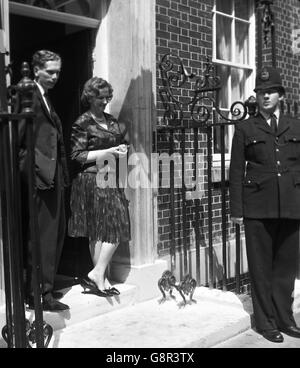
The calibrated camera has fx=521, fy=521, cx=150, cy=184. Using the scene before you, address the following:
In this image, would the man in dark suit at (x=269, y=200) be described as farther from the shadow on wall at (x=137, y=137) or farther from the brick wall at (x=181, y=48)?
the brick wall at (x=181, y=48)

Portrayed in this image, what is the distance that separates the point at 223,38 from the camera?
272 inches

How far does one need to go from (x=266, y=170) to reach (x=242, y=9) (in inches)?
151

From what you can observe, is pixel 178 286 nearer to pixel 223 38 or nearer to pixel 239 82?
pixel 239 82

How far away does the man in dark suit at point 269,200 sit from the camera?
416 centimetres

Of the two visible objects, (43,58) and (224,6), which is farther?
(224,6)

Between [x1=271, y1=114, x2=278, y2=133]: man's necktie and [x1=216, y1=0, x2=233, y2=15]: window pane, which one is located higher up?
[x1=216, y1=0, x2=233, y2=15]: window pane

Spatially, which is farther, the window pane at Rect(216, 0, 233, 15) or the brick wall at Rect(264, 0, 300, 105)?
the brick wall at Rect(264, 0, 300, 105)

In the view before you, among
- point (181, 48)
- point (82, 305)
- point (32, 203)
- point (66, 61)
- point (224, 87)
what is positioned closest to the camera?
point (32, 203)

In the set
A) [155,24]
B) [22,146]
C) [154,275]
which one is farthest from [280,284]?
[155,24]

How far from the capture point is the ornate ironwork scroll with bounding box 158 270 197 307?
4.94 m

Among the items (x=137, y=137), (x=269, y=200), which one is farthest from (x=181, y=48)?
(x=269, y=200)

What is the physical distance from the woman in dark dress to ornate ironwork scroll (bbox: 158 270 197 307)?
1.79 ft

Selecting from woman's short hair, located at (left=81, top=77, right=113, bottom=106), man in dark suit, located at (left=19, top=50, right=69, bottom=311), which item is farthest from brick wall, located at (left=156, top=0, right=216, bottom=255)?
man in dark suit, located at (left=19, top=50, right=69, bottom=311)

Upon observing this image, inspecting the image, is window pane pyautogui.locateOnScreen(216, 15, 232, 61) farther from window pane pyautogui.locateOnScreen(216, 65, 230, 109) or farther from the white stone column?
the white stone column
